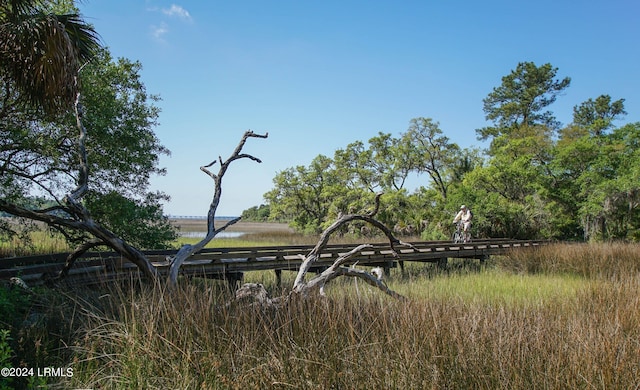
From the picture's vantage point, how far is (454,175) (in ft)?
114

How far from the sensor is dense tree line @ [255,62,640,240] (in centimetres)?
2509

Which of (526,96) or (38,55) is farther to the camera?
(526,96)

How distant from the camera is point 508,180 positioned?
27.2 metres

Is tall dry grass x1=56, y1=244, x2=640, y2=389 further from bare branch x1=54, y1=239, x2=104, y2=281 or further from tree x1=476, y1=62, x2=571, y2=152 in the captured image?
tree x1=476, y1=62, x2=571, y2=152

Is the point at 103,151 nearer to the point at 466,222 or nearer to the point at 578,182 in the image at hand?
the point at 466,222

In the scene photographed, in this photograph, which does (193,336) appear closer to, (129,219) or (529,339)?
(529,339)

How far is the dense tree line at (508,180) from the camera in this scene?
82.3 feet

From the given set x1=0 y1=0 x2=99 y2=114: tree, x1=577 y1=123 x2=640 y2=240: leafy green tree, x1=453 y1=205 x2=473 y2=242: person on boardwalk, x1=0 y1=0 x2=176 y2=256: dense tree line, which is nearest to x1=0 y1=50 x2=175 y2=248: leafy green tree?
x1=0 y1=0 x2=176 y2=256: dense tree line

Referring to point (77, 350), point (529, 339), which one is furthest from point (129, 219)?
point (529, 339)

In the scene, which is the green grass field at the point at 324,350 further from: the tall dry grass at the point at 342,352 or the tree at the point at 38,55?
the tree at the point at 38,55

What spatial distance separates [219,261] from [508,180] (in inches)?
848

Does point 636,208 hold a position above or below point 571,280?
above

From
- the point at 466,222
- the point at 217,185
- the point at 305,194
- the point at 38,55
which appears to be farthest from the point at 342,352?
the point at 305,194

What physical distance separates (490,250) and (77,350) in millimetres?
16901
